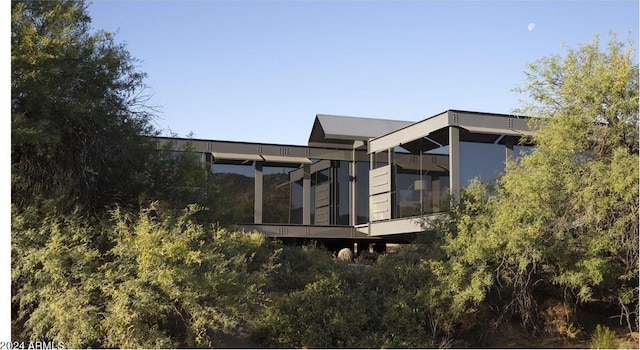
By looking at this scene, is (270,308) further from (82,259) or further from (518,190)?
(518,190)

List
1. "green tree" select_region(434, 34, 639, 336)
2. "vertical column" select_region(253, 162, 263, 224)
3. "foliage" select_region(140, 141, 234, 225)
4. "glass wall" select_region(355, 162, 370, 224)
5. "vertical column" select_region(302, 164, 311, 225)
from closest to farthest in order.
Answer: "green tree" select_region(434, 34, 639, 336) → "foliage" select_region(140, 141, 234, 225) → "vertical column" select_region(253, 162, 263, 224) → "glass wall" select_region(355, 162, 370, 224) → "vertical column" select_region(302, 164, 311, 225)

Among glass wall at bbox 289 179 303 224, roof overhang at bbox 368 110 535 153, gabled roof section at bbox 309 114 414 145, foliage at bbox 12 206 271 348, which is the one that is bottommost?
foliage at bbox 12 206 271 348

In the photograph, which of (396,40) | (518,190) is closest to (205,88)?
(396,40)

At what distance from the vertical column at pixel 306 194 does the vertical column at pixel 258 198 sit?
1692 mm

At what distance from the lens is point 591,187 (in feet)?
37.2

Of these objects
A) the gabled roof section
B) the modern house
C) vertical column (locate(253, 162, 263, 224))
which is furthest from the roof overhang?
vertical column (locate(253, 162, 263, 224))

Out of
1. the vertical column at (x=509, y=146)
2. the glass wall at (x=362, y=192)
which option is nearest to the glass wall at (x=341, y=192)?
the glass wall at (x=362, y=192)

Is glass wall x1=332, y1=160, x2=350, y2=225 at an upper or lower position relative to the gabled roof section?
lower

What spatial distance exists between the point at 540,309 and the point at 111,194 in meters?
8.83

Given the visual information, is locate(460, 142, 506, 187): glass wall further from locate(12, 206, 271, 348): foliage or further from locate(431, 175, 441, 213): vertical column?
locate(12, 206, 271, 348): foliage

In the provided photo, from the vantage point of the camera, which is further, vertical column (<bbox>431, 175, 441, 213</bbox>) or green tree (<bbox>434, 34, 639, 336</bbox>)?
vertical column (<bbox>431, 175, 441, 213</bbox>)

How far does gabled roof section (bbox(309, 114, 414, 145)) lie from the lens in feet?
78.2

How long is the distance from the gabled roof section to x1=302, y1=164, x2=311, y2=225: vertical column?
1.09 meters

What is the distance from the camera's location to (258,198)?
2381 centimetres
